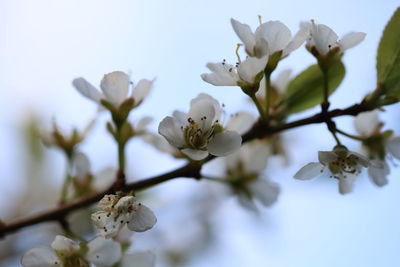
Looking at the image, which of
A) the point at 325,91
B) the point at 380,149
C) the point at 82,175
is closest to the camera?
the point at 325,91

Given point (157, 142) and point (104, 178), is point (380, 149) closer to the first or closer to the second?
point (157, 142)

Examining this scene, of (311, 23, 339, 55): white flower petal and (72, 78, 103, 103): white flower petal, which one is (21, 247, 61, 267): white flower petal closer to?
(72, 78, 103, 103): white flower petal

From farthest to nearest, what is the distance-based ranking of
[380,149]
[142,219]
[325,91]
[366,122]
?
[366,122] → [380,149] → [325,91] → [142,219]

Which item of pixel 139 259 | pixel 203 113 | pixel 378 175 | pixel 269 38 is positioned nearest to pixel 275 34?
pixel 269 38

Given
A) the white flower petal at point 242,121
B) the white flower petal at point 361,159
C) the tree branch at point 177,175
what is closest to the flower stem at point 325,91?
the tree branch at point 177,175

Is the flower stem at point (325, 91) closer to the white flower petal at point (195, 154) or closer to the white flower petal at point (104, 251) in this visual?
the white flower petal at point (195, 154)

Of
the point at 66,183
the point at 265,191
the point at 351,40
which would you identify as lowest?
the point at 265,191

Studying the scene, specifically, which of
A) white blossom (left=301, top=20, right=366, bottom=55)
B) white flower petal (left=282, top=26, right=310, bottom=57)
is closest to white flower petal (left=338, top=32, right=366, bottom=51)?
white blossom (left=301, top=20, right=366, bottom=55)
